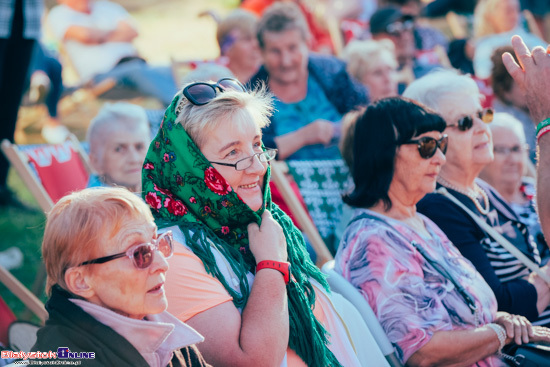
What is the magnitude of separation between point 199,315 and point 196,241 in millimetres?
299

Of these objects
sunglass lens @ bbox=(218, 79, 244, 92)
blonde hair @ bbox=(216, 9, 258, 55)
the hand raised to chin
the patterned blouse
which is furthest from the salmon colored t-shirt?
blonde hair @ bbox=(216, 9, 258, 55)

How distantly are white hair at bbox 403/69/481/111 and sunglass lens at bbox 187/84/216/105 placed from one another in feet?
5.50

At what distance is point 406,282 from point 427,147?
758mm

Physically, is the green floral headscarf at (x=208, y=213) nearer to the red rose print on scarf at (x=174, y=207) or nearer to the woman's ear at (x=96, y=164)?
the red rose print on scarf at (x=174, y=207)

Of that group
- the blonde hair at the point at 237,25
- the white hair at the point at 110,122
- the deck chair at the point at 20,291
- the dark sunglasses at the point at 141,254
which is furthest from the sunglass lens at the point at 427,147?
the blonde hair at the point at 237,25

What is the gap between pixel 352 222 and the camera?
3.25 m

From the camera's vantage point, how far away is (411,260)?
3.00m

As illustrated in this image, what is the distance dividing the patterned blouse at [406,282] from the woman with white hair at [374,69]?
10.3ft

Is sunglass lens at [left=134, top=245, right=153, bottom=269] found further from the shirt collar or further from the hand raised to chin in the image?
the hand raised to chin

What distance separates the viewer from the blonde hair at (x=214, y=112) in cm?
260

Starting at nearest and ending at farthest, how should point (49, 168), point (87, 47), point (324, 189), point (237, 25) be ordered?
point (324, 189) < point (49, 168) < point (237, 25) < point (87, 47)

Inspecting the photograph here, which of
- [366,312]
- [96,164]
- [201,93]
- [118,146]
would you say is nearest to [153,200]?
[201,93]

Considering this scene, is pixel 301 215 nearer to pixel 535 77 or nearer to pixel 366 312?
pixel 366 312

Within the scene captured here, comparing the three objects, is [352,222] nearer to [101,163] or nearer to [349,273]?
[349,273]
